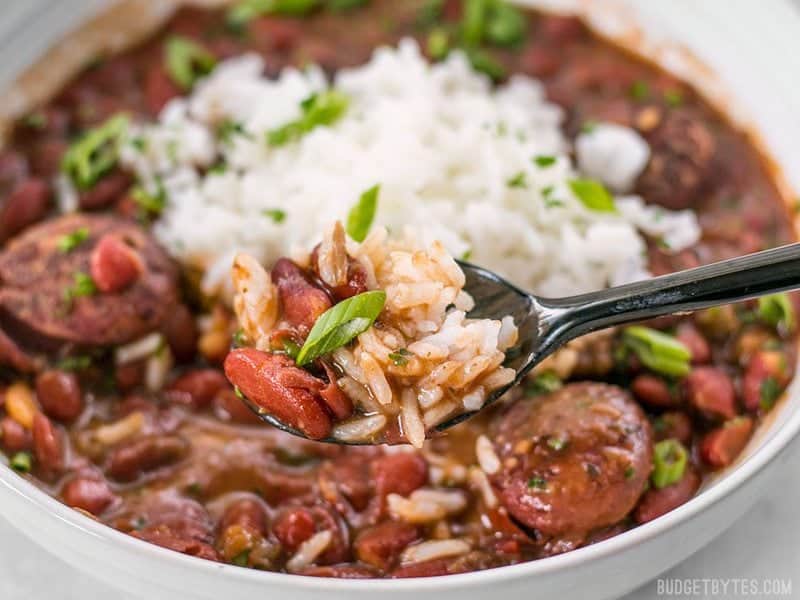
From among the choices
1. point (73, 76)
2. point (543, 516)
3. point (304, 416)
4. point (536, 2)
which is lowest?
point (543, 516)

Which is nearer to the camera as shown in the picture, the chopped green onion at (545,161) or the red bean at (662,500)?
the red bean at (662,500)

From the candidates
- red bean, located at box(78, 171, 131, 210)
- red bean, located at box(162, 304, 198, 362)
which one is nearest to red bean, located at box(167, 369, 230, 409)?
red bean, located at box(162, 304, 198, 362)

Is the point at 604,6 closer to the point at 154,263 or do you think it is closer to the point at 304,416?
the point at 154,263

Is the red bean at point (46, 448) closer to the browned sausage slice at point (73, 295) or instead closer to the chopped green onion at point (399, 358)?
the browned sausage slice at point (73, 295)

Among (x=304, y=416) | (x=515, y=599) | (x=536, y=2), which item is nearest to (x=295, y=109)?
(x=536, y=2)

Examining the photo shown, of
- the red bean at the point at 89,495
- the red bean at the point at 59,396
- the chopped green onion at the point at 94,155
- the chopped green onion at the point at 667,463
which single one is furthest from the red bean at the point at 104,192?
the chopped green onion at the point at 667,463

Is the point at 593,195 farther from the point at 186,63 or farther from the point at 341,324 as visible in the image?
the point at 186,63

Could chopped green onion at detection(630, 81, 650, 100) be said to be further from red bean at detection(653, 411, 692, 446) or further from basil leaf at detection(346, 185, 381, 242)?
red bean at detection(653, 411, 692, 446)
